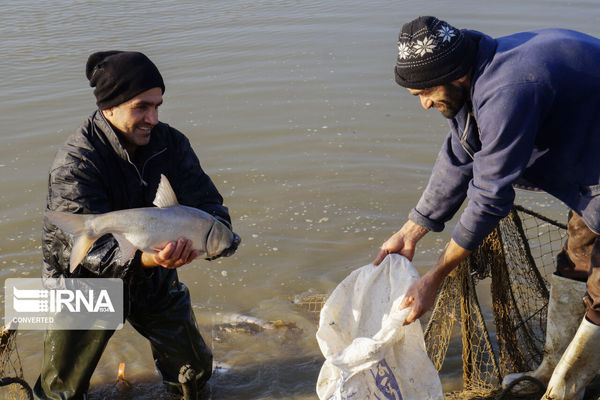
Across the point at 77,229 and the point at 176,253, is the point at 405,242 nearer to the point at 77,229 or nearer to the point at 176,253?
the point at 176,253

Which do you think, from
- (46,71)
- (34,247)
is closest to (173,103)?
(46,71)

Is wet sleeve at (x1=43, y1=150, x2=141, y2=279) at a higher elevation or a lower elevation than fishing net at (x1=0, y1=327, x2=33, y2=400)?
higher

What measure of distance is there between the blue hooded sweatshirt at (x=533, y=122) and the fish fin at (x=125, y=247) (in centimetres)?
166

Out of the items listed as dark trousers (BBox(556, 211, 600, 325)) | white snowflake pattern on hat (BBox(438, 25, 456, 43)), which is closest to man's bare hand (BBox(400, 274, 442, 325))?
dark trousers (BBox(556, 211, 600, 325))

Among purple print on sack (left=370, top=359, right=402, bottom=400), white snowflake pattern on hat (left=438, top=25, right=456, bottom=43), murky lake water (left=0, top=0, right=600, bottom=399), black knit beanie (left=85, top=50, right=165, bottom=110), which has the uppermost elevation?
white snowflake pattern on hat (left=438, top=25, right=456, bottom=43)

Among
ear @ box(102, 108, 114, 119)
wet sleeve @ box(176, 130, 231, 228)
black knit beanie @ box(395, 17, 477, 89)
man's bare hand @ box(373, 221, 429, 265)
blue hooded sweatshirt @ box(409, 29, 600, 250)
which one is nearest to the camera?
blue hooded sweatshirt @ box(409, 29, 600, 250)

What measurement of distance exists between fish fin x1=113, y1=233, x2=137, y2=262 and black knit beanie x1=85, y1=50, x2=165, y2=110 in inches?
33.1

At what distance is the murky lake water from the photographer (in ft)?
18.0

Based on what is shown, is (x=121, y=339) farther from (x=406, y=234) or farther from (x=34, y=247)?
(x=406, y=234)

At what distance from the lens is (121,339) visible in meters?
5.27

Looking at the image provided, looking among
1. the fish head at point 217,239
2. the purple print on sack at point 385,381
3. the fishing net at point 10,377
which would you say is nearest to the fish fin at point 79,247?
the fish head at point 217,239

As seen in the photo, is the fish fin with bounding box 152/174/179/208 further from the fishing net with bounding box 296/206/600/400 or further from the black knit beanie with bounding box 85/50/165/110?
the fishing net with bounding box 296/206/600/400

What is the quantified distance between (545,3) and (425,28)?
1095 centimetres

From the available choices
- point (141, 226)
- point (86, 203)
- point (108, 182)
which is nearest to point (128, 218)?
point (141, 226)
